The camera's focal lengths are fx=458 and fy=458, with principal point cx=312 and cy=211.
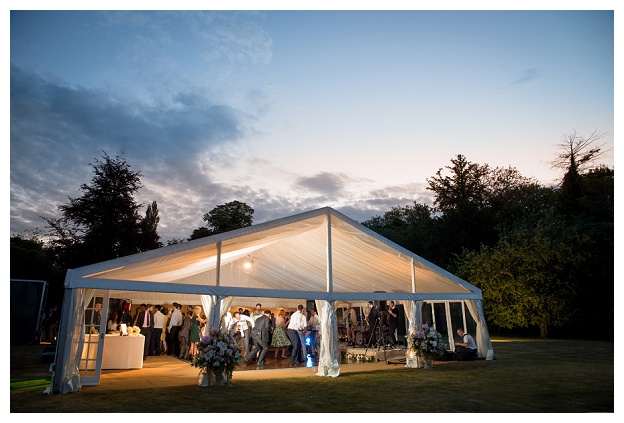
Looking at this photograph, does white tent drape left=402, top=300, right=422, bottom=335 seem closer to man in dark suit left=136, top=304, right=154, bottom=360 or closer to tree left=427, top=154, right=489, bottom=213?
man in dark suit left=136, top=304, right=154, bottom=360

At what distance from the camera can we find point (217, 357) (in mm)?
7812

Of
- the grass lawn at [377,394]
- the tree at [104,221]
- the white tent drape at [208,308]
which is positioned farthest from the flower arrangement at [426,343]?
the tree at [104,221]

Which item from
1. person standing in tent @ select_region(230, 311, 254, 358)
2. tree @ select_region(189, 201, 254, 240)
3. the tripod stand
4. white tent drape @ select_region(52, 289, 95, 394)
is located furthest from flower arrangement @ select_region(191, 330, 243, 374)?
tree @ select_region(189, 201, 254, 240)

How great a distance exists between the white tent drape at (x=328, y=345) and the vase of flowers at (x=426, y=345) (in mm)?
2202

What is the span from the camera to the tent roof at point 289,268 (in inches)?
317

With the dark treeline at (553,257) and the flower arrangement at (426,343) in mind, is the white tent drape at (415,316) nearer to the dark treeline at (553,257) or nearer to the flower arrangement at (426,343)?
the flower arrangement at (426,343)

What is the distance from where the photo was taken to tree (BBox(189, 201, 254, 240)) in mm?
39184

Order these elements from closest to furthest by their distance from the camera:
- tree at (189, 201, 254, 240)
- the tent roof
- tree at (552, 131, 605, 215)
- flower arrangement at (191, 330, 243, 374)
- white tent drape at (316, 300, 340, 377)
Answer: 1. flower arrangement at (191, 330, 243, 374)
2. the tent roof
3. white tent drape at (316, 300, 340, 377)
4. tree at (552, 131, 605, 215)
5. tree at (189, 201, 254, 240)

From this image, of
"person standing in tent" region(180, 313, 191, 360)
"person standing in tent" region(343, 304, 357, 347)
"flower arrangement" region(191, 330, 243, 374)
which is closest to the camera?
"flower arrangement" region(191, 330, 243, 374)

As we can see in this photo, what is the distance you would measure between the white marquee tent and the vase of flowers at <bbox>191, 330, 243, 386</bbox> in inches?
21.7

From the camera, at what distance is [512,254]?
64.2ft

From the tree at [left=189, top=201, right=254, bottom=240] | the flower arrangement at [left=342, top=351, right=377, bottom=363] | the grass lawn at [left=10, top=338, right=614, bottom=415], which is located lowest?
the grass lawn at [left=10, top=338, right=614, bottom=415]

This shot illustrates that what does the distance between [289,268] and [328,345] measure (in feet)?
A: 17.9
